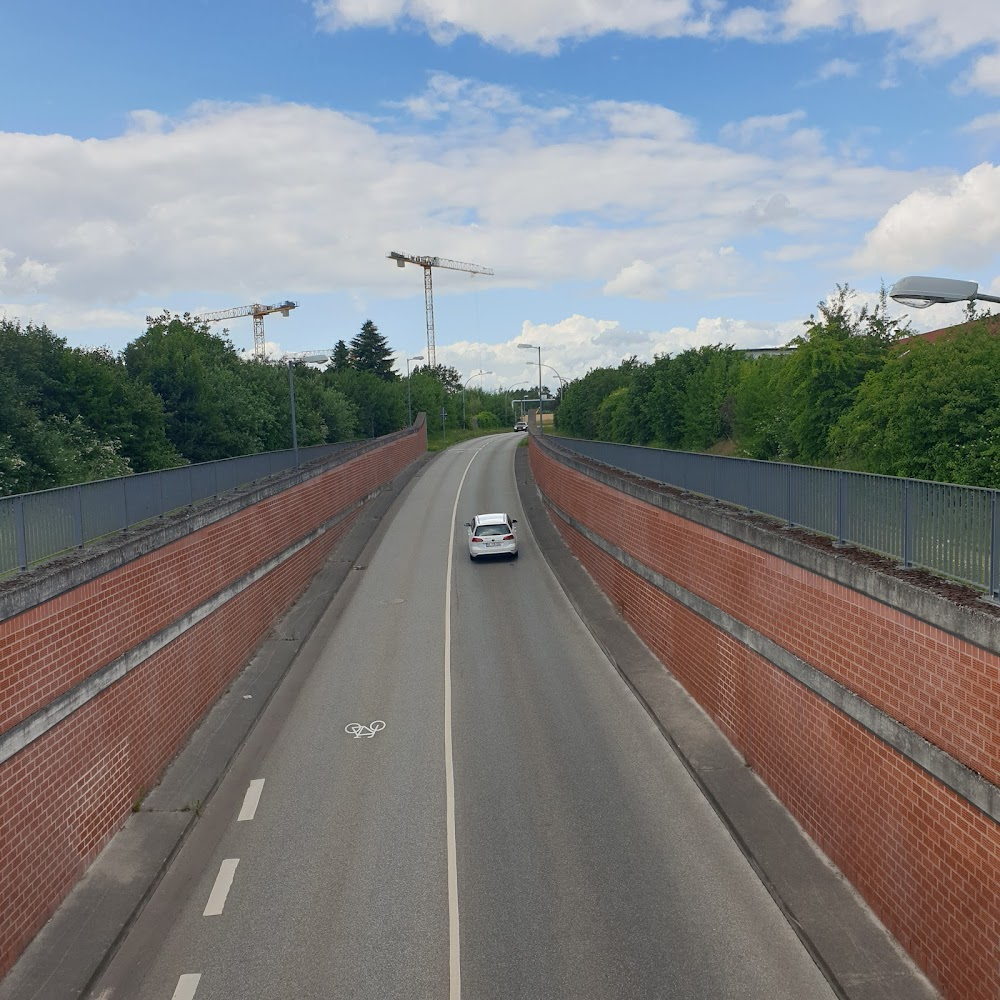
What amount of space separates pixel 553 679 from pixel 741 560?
597 centimetres

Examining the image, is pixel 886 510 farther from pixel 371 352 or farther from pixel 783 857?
pixel 371 352

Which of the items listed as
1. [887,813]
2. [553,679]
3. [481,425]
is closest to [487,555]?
[553,679]

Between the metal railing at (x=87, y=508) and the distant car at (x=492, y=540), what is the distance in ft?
33.9

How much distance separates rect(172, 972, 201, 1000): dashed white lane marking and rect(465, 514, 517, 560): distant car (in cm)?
2092

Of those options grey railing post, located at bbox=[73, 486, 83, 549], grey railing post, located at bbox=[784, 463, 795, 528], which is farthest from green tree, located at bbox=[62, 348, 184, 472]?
grey railing post, located at bbox=[784, 463, 795, 528]

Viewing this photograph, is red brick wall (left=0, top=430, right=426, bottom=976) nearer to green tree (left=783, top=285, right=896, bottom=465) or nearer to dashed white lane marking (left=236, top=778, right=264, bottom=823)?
dashed white lane marking (left=236, top=778, right=264, bottom=823)

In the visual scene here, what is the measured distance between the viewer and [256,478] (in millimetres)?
25812

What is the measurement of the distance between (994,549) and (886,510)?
2.31m

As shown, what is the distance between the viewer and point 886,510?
1070 centimetres

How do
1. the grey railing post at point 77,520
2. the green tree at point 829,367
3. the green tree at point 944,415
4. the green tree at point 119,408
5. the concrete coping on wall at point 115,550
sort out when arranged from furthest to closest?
the green tree at point 119,408 → the green tree at point 829,367 → the green tree at point 944,415 → the grey railing post at point 77,520 → the concrete coping on wall at point 115,550

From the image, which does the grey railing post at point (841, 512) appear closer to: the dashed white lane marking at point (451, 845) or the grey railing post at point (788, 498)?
the grey railing post at point (788, 498)

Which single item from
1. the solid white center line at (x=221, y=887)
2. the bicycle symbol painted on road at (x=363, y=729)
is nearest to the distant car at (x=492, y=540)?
the bicycle symbol painted on road at (x=363, y=729)

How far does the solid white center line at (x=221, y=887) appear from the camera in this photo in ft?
35.7

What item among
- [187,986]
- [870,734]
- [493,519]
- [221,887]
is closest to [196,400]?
[493,519]
